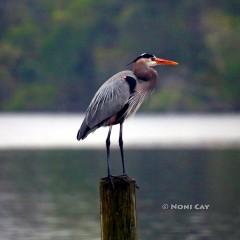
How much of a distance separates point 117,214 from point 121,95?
1.72 metres

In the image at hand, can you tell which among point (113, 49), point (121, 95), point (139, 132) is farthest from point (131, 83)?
point (113, 49)

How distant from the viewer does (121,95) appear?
987 centimetres

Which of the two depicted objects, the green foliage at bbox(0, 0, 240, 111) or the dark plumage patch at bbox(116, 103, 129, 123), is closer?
the dark plumage patch at bbox(116, 103, 129, 123)

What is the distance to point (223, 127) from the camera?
4375cm

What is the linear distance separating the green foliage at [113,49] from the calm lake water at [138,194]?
84.9ft

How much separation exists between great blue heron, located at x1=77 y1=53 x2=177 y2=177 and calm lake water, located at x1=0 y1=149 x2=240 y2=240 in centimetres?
574

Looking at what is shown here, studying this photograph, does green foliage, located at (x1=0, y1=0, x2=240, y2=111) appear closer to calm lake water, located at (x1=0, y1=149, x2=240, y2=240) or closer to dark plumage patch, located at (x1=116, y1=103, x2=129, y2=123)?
calm lake water, located at (x1=0, y1=149, x2=240, y2=240)

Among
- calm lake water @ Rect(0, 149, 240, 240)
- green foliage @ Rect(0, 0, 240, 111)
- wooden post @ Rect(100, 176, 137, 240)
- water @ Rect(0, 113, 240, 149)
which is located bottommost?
wooden post @ Rect(100, 176, 137, 240)

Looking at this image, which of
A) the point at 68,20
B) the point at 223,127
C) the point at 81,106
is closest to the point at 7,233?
the point at 223,127

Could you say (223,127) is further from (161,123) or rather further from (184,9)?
(184,9)

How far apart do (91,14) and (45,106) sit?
8445 mm

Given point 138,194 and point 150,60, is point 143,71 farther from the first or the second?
point 138,194

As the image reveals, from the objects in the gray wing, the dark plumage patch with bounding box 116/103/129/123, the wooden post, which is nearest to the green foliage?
the dark plumage patch with bounding box 116/103/129/123

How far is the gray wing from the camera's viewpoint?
9.74m
